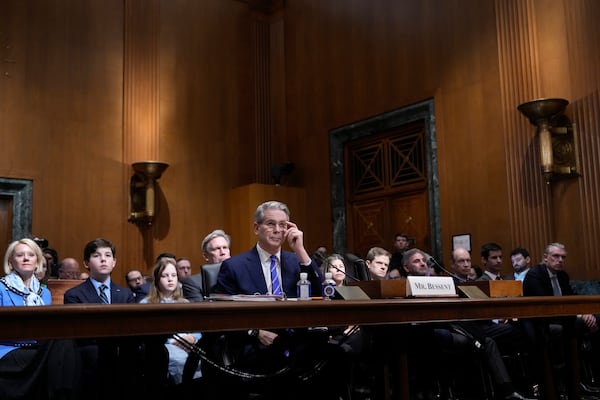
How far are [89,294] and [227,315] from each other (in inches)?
80.2

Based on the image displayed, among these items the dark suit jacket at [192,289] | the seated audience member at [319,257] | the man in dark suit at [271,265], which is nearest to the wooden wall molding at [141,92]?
the seated audience member at [319,257]

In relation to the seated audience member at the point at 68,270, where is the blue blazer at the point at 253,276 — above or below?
below

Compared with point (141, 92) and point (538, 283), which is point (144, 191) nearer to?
point (141, 92)

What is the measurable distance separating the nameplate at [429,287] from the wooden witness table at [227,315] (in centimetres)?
24

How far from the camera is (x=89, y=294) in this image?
13.0 ft

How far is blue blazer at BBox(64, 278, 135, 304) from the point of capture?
3.91m

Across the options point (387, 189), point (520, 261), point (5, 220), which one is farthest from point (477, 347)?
point (5, 220)

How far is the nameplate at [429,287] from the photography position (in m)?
2.98

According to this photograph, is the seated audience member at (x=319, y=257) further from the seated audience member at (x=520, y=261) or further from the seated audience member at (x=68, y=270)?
the seated audience member at (x=68, y=270)

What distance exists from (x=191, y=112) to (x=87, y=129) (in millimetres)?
1604

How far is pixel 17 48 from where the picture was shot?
334 inches

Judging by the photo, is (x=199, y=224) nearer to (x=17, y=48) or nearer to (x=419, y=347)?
(x=17, y=48)

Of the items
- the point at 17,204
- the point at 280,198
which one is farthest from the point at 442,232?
the point at 17,204

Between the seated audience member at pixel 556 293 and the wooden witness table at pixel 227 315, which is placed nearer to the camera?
the wooden witness table at pixel 227 315
